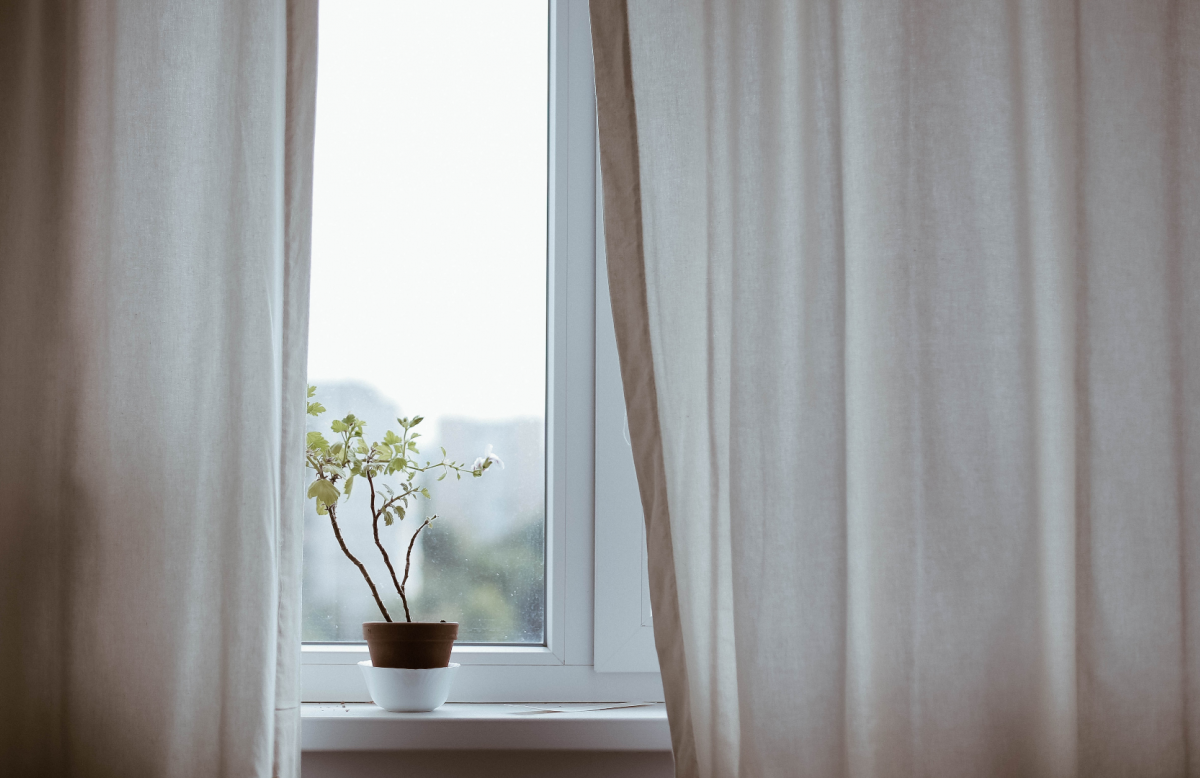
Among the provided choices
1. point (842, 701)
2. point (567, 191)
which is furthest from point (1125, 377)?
point (567, 191)

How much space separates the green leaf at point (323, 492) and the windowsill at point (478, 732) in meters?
0.29

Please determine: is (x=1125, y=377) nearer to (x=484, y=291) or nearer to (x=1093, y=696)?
(x=1093, y=696)

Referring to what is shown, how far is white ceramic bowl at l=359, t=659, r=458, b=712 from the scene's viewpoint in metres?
1.27

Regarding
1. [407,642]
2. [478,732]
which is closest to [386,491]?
[407,642]

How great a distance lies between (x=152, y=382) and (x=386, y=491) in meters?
0.41

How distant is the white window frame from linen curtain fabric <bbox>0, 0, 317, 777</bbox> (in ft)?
0.97

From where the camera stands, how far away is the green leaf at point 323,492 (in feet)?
4.11

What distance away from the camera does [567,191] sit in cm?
148

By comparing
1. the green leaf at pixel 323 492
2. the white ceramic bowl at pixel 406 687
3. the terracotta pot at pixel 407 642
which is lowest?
the white ceramic bowl at pixel 406 687

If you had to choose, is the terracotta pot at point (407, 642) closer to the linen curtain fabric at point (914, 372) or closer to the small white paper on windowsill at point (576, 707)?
the small white paper on windowsill at point (576, 707)

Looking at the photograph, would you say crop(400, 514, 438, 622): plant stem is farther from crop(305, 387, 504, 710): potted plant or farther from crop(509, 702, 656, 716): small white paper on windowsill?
crop(509, 702, 656, 716): small white paper on windowsill

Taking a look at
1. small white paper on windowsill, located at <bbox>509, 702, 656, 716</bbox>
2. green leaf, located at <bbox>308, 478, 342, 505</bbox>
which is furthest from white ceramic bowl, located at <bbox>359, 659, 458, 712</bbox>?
green leaf, located at <bbox>308, 478, 342, 505</bbox>

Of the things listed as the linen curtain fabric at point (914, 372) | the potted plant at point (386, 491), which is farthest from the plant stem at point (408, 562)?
the linen curtain fabric at point (914, 372)

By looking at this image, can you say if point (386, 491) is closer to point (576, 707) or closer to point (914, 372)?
point (576, 707)
